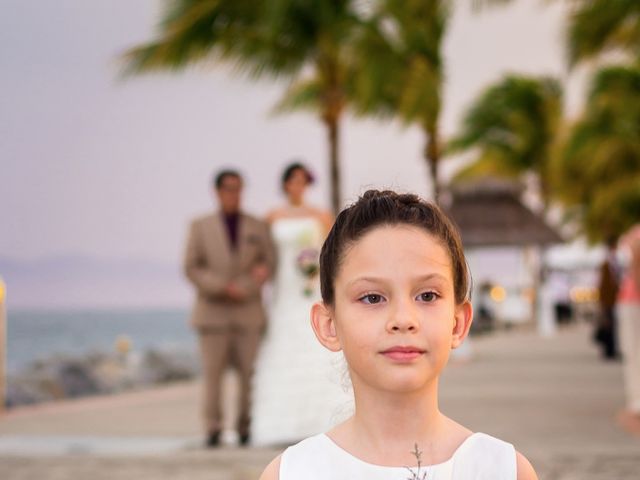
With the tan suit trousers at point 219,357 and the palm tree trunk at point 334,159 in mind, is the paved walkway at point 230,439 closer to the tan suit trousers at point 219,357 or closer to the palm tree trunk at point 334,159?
the tan suit trousers at point 219,357

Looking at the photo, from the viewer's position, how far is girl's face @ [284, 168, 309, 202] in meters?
8.64

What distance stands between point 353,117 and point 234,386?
455 inches

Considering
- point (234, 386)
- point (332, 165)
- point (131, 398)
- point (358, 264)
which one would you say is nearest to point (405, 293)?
point (358, 264)

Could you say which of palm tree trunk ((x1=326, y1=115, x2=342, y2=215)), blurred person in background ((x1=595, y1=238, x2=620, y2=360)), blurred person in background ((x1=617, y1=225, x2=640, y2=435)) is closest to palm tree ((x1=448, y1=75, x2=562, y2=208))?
palm tree trunk ((x1=326, y1=115, x2=342, y2=215))

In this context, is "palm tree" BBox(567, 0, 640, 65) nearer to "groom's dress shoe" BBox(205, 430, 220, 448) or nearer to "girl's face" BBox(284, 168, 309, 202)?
"girl's face" BBox(284, 168, 309, 202)

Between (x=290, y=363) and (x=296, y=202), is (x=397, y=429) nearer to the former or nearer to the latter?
(x=296, y=202)

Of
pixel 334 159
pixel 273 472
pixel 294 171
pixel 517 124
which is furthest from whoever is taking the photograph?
pixel 517 124

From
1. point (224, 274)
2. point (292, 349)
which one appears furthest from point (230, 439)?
point (224, 274)

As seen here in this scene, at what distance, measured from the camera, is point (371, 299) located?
204cm

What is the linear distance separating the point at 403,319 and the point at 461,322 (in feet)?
0.69

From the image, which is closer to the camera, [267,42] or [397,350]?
[397,350]

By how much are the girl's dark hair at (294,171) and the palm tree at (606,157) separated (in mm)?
14926

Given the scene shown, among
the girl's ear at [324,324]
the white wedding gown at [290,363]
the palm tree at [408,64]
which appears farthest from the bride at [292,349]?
the palm tree at [408,64]

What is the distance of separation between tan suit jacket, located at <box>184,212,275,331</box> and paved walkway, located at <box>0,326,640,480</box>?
0.97 m
